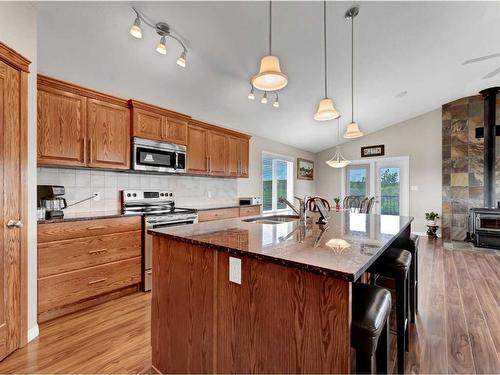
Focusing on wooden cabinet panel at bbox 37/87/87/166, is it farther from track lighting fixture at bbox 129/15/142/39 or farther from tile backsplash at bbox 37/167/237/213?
track lighting fixture at bbox 129/15/142/39

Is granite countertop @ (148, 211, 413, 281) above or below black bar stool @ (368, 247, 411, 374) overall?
above

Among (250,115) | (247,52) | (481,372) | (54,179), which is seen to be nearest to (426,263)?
(481,372)

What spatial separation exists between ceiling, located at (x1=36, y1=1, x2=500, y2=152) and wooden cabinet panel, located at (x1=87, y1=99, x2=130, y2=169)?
27 cm

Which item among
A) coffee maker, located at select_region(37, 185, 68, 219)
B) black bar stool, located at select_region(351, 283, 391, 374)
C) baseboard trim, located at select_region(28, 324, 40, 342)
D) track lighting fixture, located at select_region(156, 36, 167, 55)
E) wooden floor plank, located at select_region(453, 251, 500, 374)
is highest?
track lighting fixture, located at select_region(156, 36, 167, 55)

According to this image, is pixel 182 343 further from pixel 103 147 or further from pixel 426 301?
pixel 426 301

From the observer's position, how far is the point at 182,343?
4.84ft

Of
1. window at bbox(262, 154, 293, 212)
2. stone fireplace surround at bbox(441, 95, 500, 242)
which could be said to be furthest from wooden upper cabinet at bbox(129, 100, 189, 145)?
stone fireplace surround at bbox(441, 95, 500, 242)

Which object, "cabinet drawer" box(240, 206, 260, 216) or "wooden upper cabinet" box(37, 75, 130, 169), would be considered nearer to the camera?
"wooden upper cabinet" box(37, 75, 130, 169)

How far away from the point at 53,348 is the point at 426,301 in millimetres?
3286

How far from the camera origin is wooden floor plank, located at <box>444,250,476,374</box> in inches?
67.9

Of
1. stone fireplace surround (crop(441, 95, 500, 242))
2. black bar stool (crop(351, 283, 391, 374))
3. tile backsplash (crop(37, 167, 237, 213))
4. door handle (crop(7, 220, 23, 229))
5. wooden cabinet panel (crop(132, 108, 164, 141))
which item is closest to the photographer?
black bar stool (crop(351, 283, 391, 374))

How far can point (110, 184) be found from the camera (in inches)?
129

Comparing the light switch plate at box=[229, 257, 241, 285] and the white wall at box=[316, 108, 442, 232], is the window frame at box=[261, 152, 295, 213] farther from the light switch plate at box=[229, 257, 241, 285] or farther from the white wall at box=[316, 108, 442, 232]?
the light switch plate at box=[229, 257, 241, 285]

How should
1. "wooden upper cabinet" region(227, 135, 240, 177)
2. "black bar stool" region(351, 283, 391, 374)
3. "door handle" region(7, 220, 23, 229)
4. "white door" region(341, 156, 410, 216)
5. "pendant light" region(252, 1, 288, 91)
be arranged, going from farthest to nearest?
"white door" region(341, 156, 410, 216), "wooden upper cabinet" region(227, 135, 240, 177), "door handle" region(7, 220, 23, 229), "pendant light" region(252, 1, 288, 91), "black bar stool" region(351, 283, 391, 374)
